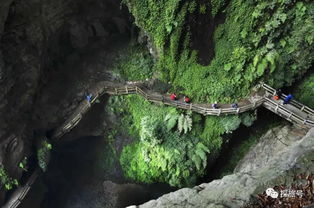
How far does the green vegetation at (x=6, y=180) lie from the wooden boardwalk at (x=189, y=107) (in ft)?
3.67

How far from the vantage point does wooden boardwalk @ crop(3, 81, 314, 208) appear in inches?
590

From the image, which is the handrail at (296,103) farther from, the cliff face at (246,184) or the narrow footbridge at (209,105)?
the cliff face at (246,184)

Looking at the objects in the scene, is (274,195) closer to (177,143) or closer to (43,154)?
(177,143)

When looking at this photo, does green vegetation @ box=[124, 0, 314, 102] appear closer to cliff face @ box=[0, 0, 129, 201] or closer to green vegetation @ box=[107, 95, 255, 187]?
green vegetation @ box=[107, 95, 255, 187]

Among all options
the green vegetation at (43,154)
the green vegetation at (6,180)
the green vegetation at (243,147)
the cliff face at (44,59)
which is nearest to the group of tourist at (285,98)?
the green vegetation at (243,147)

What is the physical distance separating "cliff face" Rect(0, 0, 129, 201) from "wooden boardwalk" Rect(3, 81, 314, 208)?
817 mm

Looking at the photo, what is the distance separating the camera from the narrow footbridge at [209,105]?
14953 mm

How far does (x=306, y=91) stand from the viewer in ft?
52.4

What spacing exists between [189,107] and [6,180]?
10364 mm

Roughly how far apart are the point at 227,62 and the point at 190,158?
5.60m

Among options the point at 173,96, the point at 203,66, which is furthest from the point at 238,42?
the point at 173,96

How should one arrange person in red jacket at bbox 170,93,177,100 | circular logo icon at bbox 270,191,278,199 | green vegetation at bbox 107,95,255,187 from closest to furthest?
circular logo icon at bbox 270,191,278,199, green vegetation at bbox 107,95,255,187, person in red jacket at bbox 170,93,177,100

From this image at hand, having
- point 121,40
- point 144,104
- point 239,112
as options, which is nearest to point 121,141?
point 144,104

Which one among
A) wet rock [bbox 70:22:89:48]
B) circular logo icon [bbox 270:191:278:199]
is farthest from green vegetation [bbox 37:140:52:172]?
circular logo icon [bbox 270:191:278:199]
